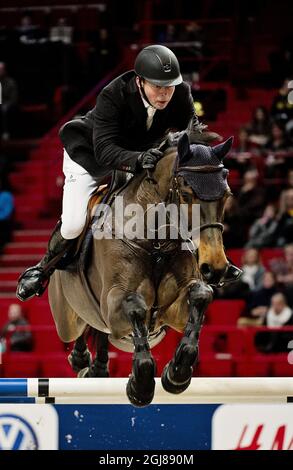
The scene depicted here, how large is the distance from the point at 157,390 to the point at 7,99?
360 inches

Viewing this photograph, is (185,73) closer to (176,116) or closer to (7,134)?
(7,134)

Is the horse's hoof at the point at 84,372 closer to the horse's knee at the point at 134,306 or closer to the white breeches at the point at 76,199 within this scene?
Answer: the white breeches at the point at 76,199

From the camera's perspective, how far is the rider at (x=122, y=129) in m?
5.76

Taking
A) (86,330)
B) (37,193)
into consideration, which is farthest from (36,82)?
(86,330)

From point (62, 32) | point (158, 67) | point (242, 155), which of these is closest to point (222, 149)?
point (158, 67)

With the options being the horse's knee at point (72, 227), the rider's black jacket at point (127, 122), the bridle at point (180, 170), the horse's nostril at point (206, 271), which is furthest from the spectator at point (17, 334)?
the horse's nostril at point (206, 271)

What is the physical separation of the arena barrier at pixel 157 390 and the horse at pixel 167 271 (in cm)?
29

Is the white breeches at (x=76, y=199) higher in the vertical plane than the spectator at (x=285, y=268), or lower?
higher

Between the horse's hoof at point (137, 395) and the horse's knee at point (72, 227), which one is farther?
the horse's knee at point (72, 227)

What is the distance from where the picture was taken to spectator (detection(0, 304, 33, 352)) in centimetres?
1055

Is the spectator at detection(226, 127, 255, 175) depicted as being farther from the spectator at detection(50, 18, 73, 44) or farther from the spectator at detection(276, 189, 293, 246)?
the spectator at detection(50, 18, 73, 44)

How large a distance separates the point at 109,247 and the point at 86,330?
161 cm

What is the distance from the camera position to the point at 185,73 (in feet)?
44.5

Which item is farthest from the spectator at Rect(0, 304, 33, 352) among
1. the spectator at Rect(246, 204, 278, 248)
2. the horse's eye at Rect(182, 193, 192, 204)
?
the horse's eye at Rect(182, 193, 192, 204)
